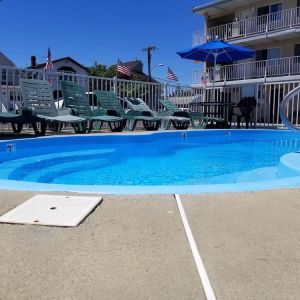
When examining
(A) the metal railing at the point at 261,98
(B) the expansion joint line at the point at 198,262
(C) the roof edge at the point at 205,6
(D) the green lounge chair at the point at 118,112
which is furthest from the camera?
(C) the roof edge at the point at 205,6

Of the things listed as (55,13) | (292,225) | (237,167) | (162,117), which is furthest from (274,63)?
(55,13)

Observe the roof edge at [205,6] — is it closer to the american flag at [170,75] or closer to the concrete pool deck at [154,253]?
the american flag at [170,75]

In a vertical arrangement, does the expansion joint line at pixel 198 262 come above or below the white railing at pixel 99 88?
below

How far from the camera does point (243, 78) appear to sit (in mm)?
20344

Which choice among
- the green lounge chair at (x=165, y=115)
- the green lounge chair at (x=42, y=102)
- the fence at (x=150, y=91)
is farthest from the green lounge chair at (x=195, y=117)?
the green lounge chair at (x=42, y=102)

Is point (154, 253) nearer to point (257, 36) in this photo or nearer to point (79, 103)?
point (79, 103)

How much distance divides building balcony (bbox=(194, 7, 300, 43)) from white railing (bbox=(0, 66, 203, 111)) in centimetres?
827

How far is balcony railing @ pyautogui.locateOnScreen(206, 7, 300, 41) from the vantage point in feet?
62.9

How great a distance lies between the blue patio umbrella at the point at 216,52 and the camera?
1227cm

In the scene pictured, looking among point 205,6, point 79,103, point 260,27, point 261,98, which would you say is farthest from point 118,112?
point 205,6

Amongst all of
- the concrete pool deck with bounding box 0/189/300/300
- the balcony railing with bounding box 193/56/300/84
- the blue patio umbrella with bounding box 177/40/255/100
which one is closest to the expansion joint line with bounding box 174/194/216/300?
the concrete pool deck with bounding box 0/189/300/300

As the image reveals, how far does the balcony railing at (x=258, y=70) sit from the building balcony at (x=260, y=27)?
5.01 feet

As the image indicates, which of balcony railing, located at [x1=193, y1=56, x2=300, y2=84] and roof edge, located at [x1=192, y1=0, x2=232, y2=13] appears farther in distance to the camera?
roof edge, located at [x1=192, y1=0, x2=232, y2=13]

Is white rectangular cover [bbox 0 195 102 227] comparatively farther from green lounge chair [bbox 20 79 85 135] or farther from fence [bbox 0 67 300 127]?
fence [bbox 0 67 300 127]
